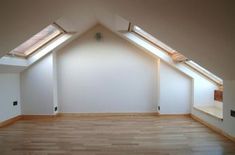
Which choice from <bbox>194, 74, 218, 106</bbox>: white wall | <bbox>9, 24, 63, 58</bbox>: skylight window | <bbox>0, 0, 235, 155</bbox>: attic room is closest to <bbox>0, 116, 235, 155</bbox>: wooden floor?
<bbox>0, 0, 235, 155</bbox>: attic room

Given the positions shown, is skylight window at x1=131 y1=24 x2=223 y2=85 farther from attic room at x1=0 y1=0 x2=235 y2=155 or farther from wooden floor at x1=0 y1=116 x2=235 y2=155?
wooden floor at x1=0 y1=116 x2=235 y2=155

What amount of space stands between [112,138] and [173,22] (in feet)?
6.82

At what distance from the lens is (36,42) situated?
4051 millimetres

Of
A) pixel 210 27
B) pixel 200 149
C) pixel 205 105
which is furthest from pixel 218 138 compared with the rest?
pixel 210 27

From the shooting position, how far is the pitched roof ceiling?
5.81ft

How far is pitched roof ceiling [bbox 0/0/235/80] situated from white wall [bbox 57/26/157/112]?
2117 mm

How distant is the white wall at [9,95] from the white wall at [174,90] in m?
3.44

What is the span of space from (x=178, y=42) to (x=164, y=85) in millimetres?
2216

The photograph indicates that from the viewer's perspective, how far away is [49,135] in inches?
133

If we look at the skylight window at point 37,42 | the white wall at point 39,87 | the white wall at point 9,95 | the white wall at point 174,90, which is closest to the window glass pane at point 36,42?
the skylight window at point 37,42

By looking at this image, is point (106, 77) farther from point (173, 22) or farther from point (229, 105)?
point (173, 22)

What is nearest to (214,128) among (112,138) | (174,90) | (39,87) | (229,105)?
(229,105)

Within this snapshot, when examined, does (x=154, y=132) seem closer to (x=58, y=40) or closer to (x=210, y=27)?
(x=210, y=27)

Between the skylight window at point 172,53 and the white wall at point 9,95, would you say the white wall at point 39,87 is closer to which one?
the white wall at point 9,95
